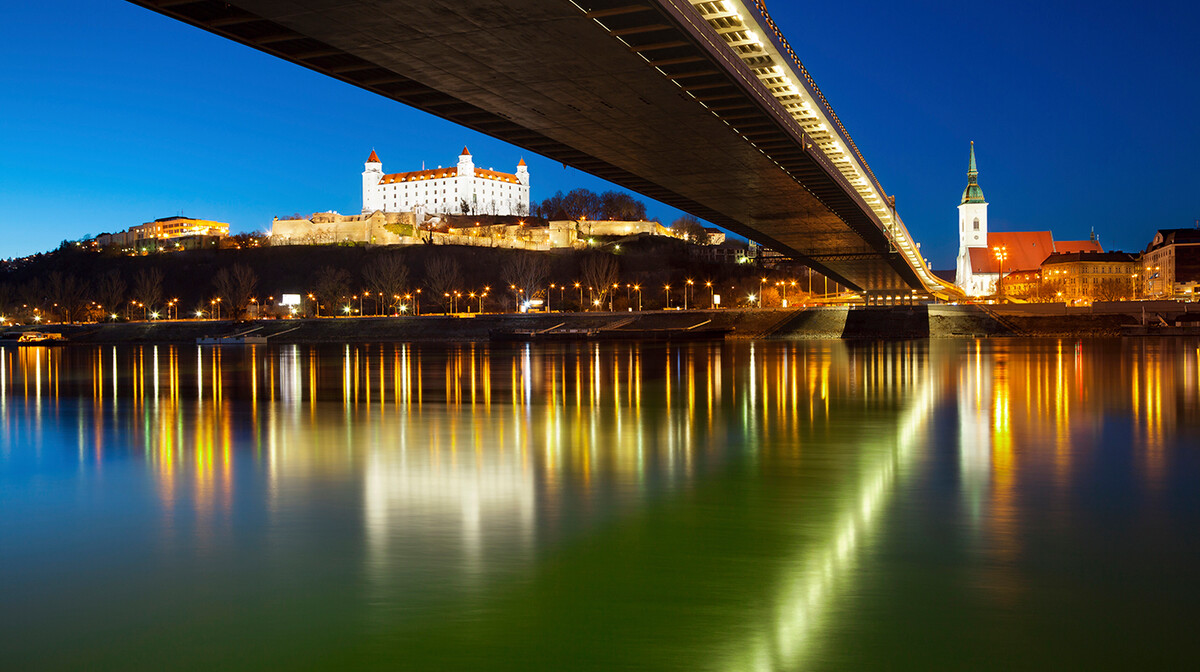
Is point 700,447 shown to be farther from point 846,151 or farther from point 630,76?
point 846,151

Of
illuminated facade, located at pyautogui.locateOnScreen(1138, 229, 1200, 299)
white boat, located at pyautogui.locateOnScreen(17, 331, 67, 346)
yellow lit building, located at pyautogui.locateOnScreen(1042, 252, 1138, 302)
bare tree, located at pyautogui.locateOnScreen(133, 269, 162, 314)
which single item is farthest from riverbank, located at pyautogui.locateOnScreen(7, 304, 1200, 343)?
yellow lit building, located at pyautogui.locateOnScreen(1042, 252, 1138, 302)

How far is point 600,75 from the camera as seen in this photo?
1966 centimetres

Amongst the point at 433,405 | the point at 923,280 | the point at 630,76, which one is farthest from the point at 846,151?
the point at 923,280

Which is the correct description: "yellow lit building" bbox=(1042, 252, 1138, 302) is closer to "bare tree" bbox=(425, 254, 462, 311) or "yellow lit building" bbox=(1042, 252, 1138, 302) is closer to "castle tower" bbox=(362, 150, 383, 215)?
"bare tree" bbox=(425, 254, 462, 311)

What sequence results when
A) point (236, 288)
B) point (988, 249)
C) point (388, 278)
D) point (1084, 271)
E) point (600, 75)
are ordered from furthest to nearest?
point (988, 249) < point (1084, 271) < point (236, 288) < point (388, 278) < point (600, 75)

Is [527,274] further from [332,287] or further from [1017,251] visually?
[1017,251]

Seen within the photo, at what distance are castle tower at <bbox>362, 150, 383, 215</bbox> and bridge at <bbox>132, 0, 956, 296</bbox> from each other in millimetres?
153766

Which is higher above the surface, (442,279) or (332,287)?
(442,279)

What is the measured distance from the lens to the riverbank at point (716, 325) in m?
56.0

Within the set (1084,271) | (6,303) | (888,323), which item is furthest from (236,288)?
(1084,271)

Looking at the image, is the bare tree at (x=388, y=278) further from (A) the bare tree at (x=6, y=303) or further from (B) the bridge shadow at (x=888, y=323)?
(B) the bridge shadow at (x=888, y=323)

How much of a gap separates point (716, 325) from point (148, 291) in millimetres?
87611

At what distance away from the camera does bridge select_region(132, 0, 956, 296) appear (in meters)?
15.2

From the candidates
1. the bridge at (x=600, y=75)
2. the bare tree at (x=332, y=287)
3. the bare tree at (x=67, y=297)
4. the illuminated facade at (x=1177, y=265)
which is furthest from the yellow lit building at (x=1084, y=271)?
the bare tree at (x=67, y=297)
